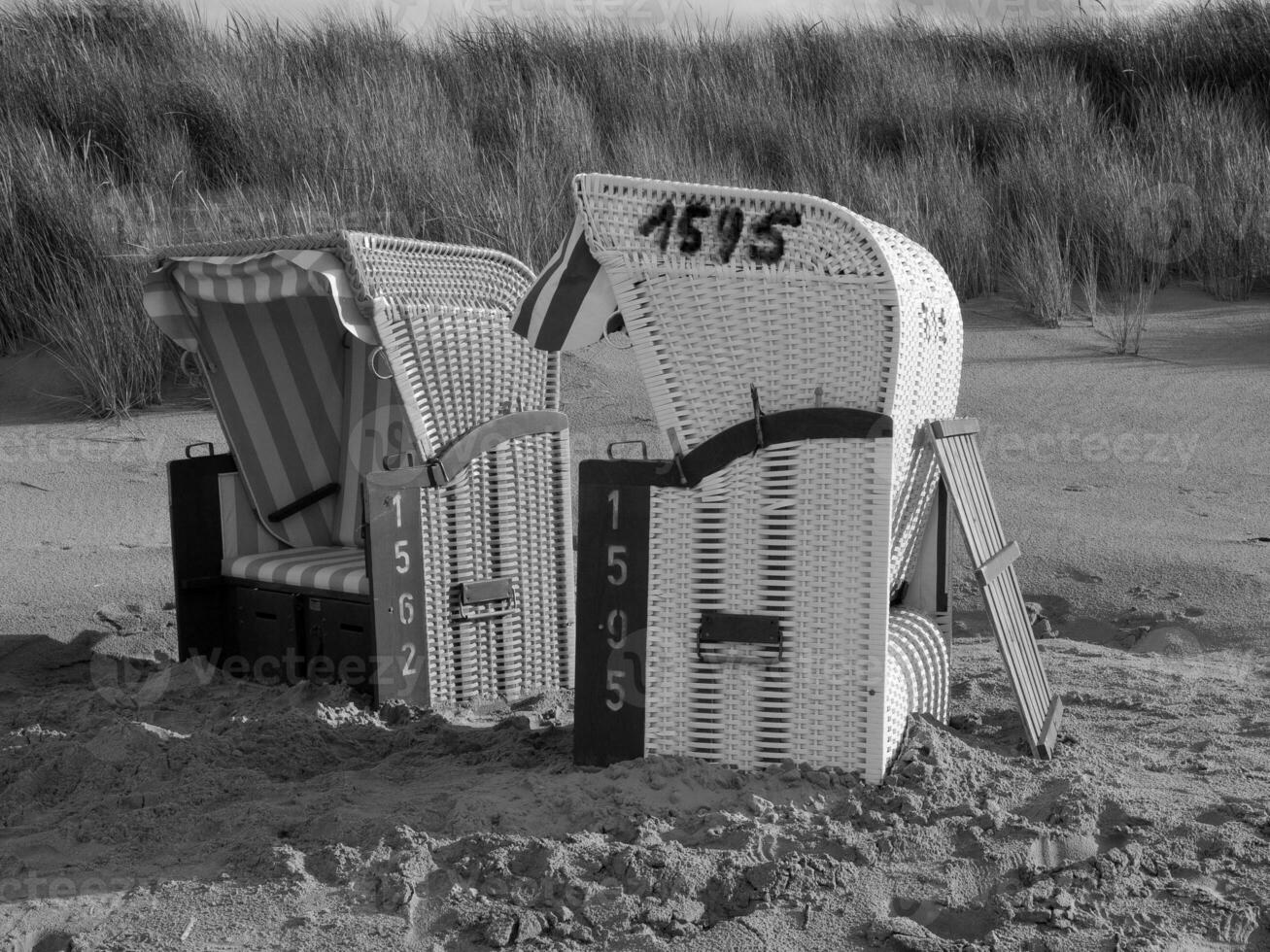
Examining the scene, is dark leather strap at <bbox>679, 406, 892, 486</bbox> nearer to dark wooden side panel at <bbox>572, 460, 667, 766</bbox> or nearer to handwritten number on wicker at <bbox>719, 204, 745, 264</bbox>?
dark wooden side panel at <bbox>572, 460, 667, 766</bbox>

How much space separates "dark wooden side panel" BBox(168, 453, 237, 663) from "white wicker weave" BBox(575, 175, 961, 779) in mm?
2464

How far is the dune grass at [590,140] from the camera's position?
9938 millimetres

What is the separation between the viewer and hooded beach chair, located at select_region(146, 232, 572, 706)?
4641mm

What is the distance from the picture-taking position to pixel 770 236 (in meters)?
3.57

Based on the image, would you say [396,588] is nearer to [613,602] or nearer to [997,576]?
[613,602]

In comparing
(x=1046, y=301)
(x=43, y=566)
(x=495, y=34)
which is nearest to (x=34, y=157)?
(x=43, y=566)

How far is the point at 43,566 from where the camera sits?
6457 mm

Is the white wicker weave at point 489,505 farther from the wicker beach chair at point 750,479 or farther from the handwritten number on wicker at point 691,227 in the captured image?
the handwritten number on wicker at point 691,227

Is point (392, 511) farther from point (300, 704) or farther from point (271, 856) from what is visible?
point (271, 856)

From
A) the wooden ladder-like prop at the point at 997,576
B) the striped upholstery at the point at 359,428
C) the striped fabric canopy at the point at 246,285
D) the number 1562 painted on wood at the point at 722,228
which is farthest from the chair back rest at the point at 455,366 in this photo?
the wooden ladder-like prop at the point at 997,576

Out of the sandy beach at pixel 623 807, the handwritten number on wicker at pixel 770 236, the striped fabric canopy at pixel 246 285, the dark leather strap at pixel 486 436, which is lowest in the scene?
the sandy beach at pixel 623 807

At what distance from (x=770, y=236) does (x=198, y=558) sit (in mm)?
3027

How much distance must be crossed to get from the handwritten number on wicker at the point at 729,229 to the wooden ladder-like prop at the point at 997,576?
0.85 m

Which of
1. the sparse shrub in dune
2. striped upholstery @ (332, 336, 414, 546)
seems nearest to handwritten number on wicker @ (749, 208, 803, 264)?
striped upholstery @ (332, 336, 414, 546)
